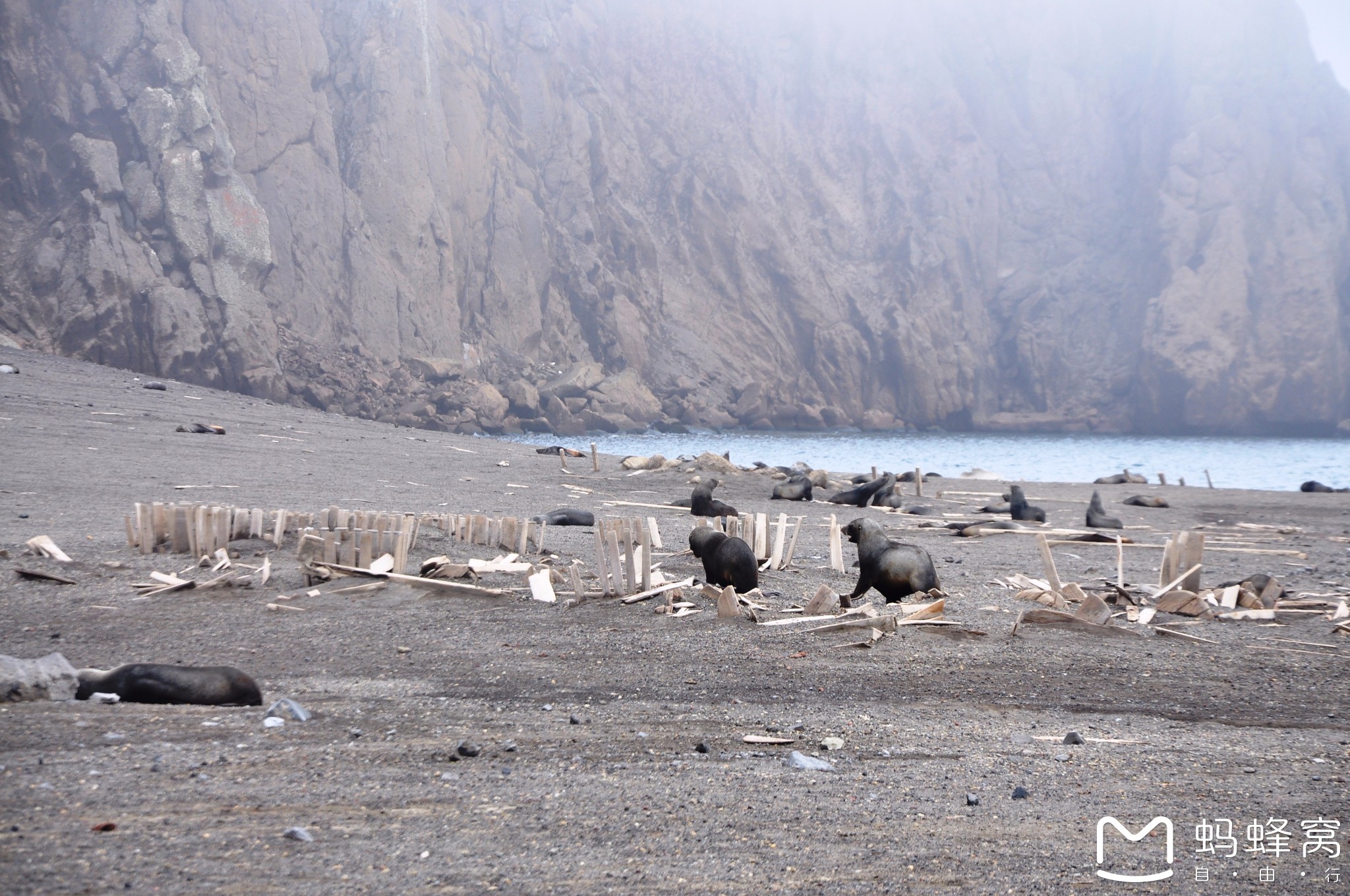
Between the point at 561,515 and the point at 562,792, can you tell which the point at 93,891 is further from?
the point at 561,515

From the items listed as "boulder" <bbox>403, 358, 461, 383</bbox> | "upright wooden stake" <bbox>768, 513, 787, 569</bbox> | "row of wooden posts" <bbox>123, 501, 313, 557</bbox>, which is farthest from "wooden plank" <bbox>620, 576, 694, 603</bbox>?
"boulder" <bbox>403, 358, 461, 383</bbox>

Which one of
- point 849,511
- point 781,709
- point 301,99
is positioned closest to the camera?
point 781,709

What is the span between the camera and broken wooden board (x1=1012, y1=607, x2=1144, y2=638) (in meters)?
6.22

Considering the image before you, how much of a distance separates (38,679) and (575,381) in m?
54.8

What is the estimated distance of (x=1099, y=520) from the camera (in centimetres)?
1477

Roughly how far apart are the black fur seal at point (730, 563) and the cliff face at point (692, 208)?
35272 mm

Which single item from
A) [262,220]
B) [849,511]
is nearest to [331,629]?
[849,511]

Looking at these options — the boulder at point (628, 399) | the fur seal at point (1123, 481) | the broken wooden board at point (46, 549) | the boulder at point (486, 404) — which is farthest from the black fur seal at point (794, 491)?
the boulder at point (628, 399)

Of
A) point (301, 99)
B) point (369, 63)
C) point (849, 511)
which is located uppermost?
point (369, 63)

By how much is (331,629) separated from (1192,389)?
3234 inches

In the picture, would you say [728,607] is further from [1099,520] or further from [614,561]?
[1099,520]

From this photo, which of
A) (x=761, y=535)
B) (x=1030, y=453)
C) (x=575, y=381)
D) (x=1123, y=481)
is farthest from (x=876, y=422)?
(x=761, y=535)

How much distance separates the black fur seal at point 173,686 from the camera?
4.30 meters

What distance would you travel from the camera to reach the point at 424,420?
44.8 meters
